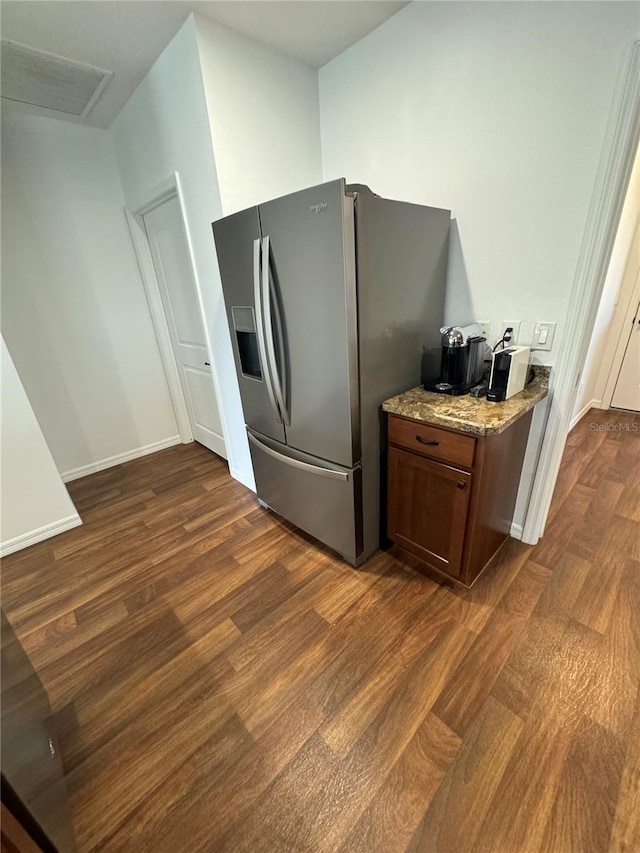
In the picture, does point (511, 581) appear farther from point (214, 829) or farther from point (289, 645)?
point (214, 829)

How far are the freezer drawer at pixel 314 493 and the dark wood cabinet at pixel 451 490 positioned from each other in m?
0.21

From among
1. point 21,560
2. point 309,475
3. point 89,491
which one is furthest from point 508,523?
point 89,491

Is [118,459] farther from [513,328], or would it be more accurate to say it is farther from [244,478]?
[513,328]

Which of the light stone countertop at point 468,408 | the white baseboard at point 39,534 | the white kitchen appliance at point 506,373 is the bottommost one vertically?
the white baseboard at point 39,534

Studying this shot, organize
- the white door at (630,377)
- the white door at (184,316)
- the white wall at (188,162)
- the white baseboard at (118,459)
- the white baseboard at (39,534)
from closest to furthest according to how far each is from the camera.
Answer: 1. the white wall at (188,162)
2. the white baseboard at (39,534)
3. the white door at (184,316)
4. the white baseboard at (118,459)
5. the white door at (630,377)

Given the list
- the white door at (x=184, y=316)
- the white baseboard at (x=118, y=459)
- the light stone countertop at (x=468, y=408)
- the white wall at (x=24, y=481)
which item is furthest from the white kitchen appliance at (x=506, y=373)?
→ the white baseboard at (x=118, y=459)

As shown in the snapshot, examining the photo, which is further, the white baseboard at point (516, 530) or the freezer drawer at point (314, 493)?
the white baseboard at point (516, 530)

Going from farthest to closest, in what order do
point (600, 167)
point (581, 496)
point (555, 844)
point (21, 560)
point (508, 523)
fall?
point (581, 496) < point (21, 560) < point (508, 523) < point (600, 167) < point (555, 844)

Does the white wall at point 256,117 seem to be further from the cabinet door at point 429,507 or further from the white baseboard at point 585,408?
the white baseboard at point 585,408

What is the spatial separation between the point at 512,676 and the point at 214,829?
110 centimetres

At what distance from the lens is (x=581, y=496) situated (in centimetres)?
223

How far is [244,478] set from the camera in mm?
2639

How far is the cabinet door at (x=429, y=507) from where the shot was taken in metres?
1.43

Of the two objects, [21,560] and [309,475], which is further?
[21,560]
